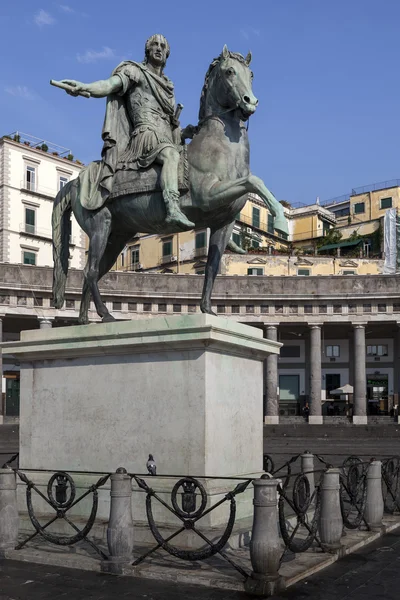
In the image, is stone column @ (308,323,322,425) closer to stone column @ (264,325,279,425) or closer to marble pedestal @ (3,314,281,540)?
stone column @ (264,325,279,425)

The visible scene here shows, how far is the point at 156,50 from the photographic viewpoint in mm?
11422

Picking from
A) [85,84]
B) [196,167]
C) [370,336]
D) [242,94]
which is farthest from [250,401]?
[370,336]

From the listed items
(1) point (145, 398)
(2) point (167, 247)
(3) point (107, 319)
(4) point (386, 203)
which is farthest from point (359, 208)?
(1) point (145, 398)

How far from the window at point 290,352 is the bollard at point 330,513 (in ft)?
162

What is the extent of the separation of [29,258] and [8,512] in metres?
54.9

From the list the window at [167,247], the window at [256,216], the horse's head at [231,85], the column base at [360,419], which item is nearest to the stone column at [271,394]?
the column base at [360,419]

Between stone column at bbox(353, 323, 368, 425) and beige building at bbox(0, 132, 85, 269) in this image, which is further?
beige building at bbox(0, 132, 85, 269)

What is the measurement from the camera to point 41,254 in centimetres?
6369

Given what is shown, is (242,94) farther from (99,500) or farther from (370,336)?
(370,336)

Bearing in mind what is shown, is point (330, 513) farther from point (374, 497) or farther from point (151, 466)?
point (151, 466)

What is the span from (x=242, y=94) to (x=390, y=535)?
6.81 m

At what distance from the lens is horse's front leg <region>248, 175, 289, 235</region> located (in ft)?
31.7

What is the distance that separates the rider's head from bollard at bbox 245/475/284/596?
6748 millimetres

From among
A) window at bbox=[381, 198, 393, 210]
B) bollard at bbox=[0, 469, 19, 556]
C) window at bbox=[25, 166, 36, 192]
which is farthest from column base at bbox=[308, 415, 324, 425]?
bollard at bbox=[0, 469, 19, 556]
